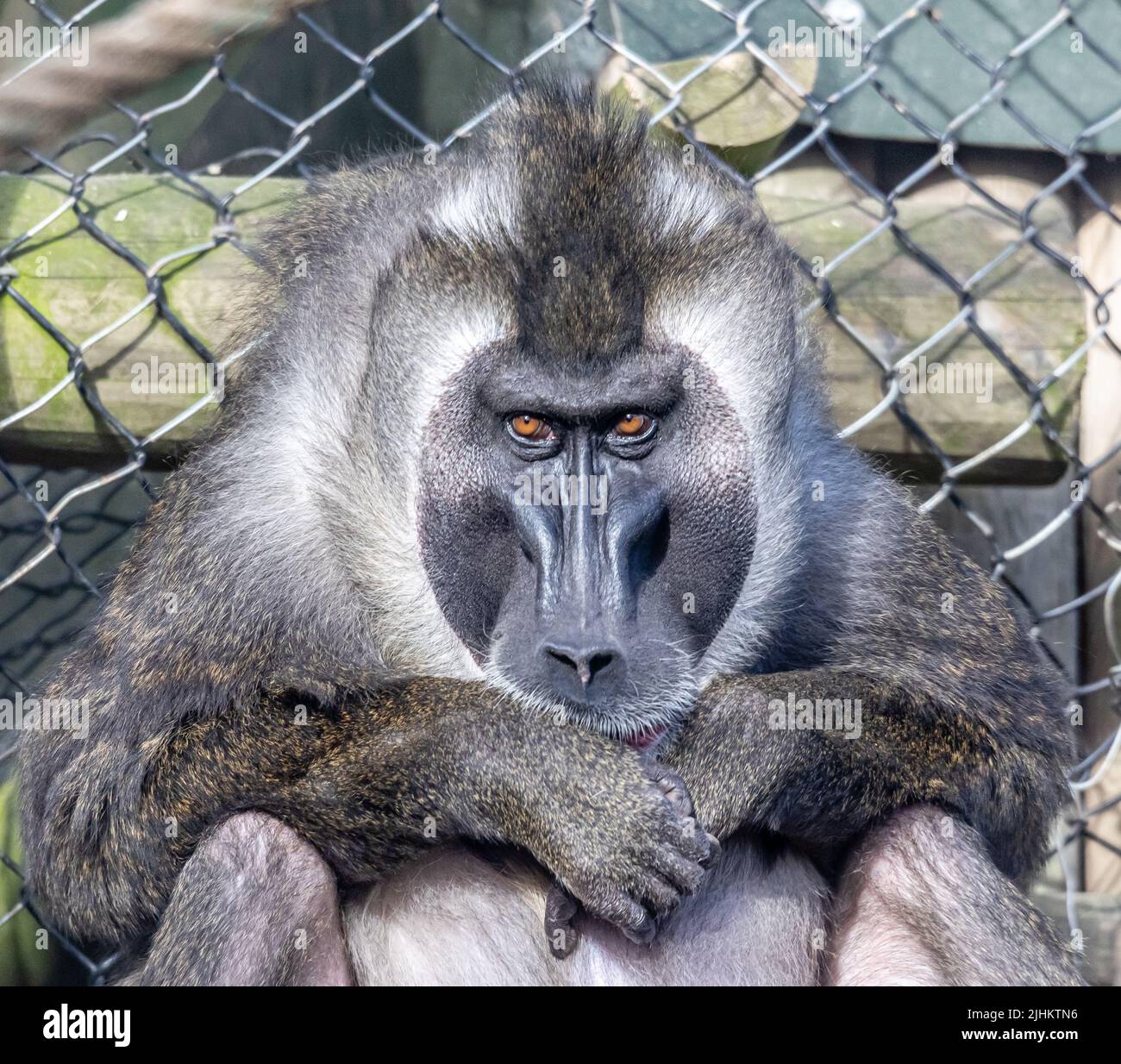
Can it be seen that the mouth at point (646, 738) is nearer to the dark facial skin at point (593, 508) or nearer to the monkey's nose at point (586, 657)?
the dark facial skin at point (593, 508)

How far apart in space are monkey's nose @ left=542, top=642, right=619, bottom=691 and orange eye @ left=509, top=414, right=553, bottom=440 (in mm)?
448

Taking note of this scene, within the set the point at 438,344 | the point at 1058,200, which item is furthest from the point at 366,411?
the point at 1058,200

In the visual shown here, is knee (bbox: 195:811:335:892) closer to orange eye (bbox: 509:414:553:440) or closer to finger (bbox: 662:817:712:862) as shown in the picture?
finger (bbox: 662:817:712:862)

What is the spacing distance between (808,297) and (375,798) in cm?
198

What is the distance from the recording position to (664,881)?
287 centimetres

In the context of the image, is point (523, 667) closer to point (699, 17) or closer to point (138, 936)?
point (138, 936)

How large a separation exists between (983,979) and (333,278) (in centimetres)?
219

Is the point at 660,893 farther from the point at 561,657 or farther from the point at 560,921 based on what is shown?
the point at 561,657

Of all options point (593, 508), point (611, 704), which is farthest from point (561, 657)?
point (593, 508)

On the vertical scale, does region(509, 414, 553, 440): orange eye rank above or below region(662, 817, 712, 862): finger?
above

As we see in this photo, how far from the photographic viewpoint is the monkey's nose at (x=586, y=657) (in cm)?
275

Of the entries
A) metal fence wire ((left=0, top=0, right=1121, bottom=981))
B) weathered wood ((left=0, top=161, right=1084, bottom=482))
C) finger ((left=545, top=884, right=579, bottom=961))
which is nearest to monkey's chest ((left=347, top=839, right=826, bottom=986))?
finger ((left=545, top=884, right=579, bottom=961))

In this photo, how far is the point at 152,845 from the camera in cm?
312

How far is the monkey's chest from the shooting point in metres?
3.12
